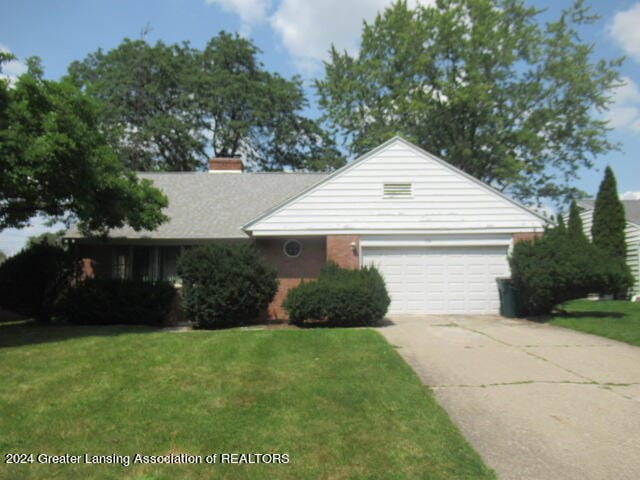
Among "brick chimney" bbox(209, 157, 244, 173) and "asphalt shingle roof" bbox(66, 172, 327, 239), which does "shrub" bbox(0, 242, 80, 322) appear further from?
"brick chimney" bbox(209, 157, 244, 173)

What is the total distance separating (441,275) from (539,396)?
28.6 feet

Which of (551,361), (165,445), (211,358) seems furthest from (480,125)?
(165,445)

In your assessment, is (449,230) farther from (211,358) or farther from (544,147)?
(544,147)

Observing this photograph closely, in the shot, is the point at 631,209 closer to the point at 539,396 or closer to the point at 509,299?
the point at 509,299

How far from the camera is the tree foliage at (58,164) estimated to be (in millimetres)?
9391

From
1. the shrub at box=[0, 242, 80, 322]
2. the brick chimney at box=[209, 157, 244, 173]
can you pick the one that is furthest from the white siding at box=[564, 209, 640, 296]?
the shrub at box=[0, 242, 80, 322]

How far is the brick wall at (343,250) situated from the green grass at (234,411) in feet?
19.1

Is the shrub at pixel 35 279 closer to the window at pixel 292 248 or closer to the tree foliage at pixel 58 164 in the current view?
the tree foliage at pixel 58 164

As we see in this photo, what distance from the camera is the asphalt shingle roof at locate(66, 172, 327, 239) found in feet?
50.4

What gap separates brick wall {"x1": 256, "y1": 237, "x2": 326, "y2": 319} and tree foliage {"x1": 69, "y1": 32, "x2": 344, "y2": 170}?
19395mm

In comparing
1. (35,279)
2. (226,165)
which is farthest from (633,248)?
(35,279)

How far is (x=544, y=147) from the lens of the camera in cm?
3052

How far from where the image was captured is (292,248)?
15.0 meters

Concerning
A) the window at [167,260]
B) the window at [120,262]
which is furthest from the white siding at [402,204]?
the window at [120,262]
